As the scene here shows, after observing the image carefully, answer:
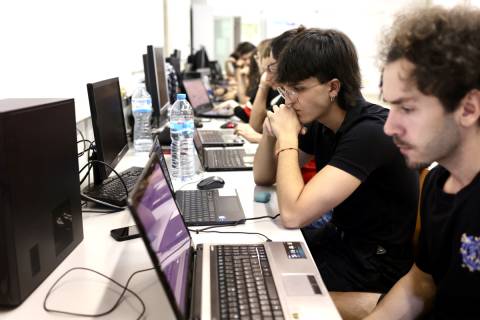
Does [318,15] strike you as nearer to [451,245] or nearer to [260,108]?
[260,108]

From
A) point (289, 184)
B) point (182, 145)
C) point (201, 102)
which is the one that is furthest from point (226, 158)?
point (201, 102)

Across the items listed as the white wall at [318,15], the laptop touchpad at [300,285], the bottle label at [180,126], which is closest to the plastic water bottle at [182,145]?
the bottle label at [180,126]

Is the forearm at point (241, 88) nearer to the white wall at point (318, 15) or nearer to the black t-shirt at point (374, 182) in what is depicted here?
the white wall at point (318, 15)

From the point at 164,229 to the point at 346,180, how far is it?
58 centimetres

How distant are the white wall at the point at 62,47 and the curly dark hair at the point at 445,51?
1.07 metres

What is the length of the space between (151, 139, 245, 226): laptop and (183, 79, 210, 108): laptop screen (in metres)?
1.97

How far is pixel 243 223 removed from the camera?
127 centimetres

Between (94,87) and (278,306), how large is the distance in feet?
2.97

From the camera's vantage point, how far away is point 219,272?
0.95 metres

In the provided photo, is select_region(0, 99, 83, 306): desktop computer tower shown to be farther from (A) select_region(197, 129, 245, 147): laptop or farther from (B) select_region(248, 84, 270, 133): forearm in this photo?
(B) select_region(248, 84, 270, 133): forearm

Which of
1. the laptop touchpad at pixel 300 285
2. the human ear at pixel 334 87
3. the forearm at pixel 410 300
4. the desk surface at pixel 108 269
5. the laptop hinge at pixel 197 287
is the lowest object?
the forearm at pixel 410 300

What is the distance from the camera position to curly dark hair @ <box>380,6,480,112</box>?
0.77 m

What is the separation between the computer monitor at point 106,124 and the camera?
1332mm

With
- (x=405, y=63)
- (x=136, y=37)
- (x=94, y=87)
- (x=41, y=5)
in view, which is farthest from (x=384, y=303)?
(x=136, y=37)
